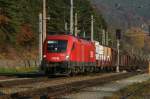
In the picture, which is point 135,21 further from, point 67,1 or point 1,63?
point 1,63

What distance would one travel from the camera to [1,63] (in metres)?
64.4

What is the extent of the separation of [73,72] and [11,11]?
47.5m

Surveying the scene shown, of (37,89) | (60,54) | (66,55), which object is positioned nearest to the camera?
(37,89)

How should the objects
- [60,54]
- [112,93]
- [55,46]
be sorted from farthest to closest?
[55,46], [60,54], [112,93]

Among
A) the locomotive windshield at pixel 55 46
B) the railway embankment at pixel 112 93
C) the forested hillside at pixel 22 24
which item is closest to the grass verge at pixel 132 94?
the railway embankment at pixel 112 93

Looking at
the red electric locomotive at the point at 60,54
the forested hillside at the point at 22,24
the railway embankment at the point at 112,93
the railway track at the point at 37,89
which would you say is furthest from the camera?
the forested hillside at the point at 22,24

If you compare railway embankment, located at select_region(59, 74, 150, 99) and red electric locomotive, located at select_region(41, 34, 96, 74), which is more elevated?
red electric locomotive, located at select_region(41, 34, 96, 74)

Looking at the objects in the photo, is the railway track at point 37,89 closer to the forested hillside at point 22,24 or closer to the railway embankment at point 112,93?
the railway embankment at point 112,93

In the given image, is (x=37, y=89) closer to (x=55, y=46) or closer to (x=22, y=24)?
(x=55, y=46)

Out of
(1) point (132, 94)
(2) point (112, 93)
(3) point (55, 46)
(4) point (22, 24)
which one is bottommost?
(2) point (112, 93)

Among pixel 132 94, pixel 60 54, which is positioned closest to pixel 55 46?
pixel 60 54

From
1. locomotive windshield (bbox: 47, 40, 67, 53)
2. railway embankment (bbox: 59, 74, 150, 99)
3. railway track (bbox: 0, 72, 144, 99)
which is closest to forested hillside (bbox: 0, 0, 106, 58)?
locomotive windshield (bbox: 47, 40, 67, 53)

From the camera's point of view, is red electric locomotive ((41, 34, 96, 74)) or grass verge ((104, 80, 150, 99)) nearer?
grass verge ((104, 80, 150, 99))

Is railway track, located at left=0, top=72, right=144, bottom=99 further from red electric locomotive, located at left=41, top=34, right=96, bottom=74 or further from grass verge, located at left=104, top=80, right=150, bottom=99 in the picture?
red electric locomotive, located at left=41, top=34, right=96, bottom=74
